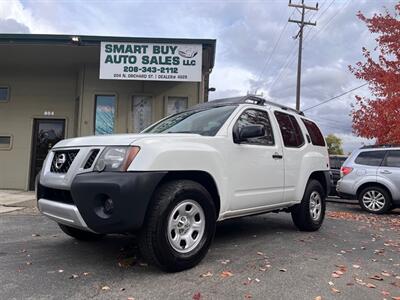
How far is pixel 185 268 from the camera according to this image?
4191 millimetres

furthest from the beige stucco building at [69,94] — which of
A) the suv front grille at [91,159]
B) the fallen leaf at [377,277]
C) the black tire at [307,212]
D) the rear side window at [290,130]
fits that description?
the fallen leaf at [377,277]

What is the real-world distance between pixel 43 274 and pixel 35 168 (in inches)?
413

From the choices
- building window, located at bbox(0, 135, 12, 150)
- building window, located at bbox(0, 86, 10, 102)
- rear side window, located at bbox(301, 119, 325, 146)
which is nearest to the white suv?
rear side window, located at bbox(301, 119, 325, 146)

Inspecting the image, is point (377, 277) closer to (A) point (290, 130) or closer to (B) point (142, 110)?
(A) point (290, 130)

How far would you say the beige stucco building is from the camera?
1174 centimetres

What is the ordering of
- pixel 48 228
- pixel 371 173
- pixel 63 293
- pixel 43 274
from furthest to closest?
pixel 371 173 → pixel 48 228 → pixel 43 274 → pixel 63 293

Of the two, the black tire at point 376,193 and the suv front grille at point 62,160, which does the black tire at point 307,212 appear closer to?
the suv front grille at point 62,160

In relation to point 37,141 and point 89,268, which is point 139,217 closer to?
point 89,268

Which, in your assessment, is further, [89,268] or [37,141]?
[37,141]

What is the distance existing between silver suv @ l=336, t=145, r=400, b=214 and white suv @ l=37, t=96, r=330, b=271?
210 inches

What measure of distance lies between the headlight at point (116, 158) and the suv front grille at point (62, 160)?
0.43 metres

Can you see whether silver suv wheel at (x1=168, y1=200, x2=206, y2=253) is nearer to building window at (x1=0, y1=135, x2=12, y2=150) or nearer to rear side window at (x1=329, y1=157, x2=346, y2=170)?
rear side window at (x1=329, y1=157, x2=346, y2=170)

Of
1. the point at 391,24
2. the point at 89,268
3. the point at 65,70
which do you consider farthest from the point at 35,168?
the point at 391,24

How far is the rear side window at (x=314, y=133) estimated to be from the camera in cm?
705
